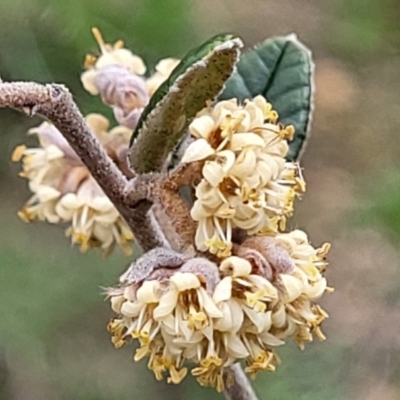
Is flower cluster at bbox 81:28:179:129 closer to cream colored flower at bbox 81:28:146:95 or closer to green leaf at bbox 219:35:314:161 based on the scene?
cream colored flower at bbox 81:28:146:95

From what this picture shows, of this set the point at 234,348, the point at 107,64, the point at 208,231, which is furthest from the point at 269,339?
the point at 107,64

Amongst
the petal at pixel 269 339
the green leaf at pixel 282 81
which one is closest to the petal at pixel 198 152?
the petal at pixel 269 339

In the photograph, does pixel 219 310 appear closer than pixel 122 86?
Yes

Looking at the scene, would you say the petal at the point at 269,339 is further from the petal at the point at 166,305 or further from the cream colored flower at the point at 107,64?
the cream colored flower at the point at 107,64

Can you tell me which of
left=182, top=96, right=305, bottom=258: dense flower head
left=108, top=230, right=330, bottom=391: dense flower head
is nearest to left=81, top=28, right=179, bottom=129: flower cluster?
left=182, top=96, right=305, bottom=258: dense flower head

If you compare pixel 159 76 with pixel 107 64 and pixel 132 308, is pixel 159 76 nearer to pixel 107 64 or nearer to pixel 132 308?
pixel 107 64

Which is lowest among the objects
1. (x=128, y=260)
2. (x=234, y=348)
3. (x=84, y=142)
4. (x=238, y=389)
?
(x=128, y=260)

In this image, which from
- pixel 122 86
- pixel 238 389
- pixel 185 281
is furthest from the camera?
pixel 122 86
